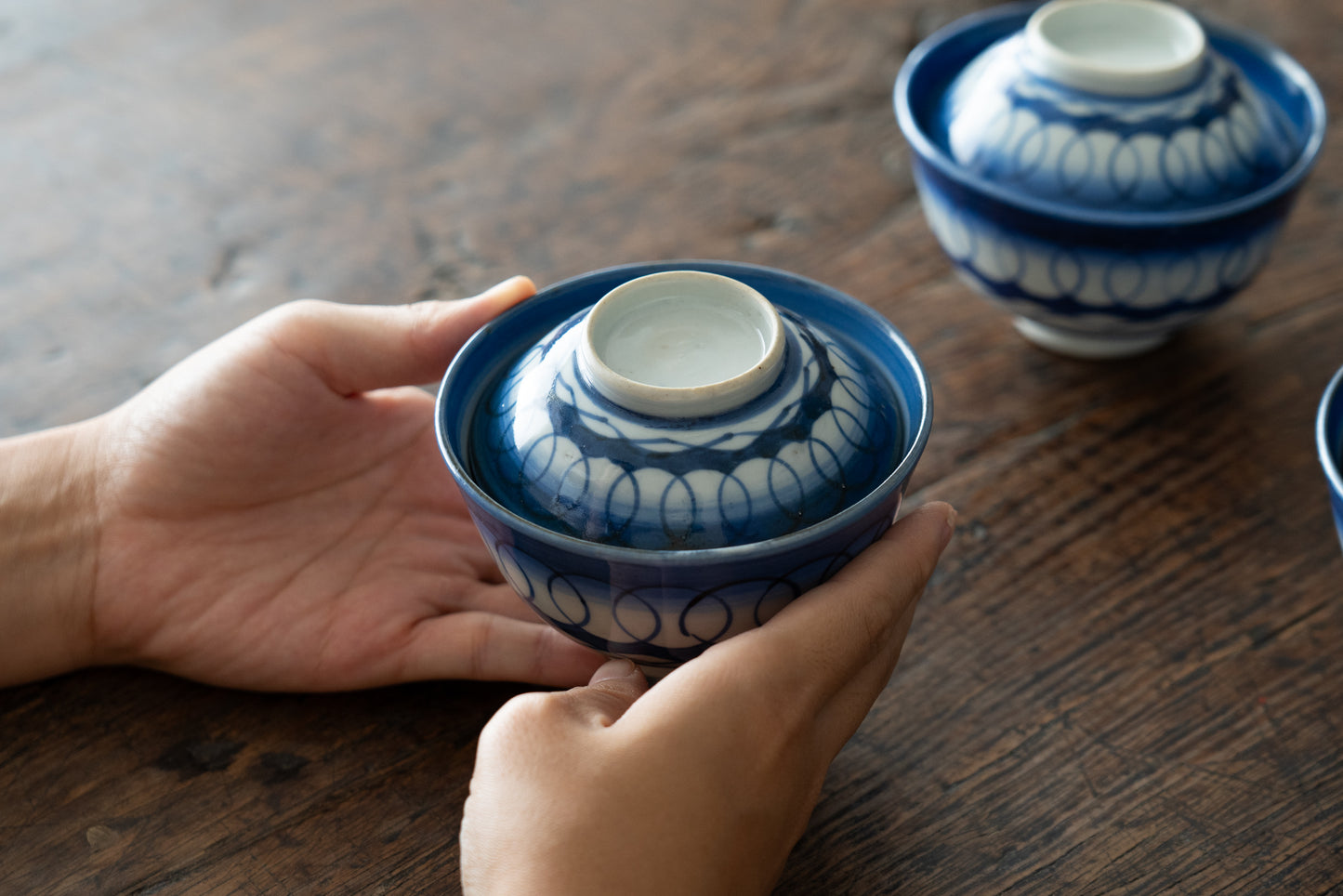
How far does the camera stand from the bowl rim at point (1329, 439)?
1.98 ft

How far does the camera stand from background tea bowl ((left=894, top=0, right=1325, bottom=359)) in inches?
31.2

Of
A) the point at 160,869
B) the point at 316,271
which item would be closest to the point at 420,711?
the point at 160,869

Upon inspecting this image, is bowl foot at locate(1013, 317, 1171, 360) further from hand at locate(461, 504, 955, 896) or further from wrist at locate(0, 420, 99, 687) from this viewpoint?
wrist at locate(0, 420, 99, 687)

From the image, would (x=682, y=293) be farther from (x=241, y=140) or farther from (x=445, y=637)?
(x=241, y=140)

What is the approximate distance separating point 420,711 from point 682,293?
307 millimetres

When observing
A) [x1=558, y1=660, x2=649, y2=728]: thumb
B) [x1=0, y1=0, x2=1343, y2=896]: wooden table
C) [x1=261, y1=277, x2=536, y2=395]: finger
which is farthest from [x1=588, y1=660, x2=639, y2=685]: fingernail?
[x1=261, y1=277, x2=536, y2=395]: finger

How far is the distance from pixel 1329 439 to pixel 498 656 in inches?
19.8

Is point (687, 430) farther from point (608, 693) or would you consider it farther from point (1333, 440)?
point (1333, 440)

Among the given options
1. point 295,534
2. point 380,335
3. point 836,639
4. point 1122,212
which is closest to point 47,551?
point 295,534

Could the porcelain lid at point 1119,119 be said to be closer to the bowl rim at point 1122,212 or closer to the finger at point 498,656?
the bowl rim at point 1122,212

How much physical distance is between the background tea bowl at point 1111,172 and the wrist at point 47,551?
0.64 metres

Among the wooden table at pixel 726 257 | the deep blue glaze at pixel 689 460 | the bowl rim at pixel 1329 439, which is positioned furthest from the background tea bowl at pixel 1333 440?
the deep blue glaze at pixel 689 460

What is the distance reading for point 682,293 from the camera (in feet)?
2.00

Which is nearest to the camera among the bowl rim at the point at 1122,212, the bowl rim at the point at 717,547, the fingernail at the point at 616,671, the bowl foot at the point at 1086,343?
the bowl rim at the point at 717,547
